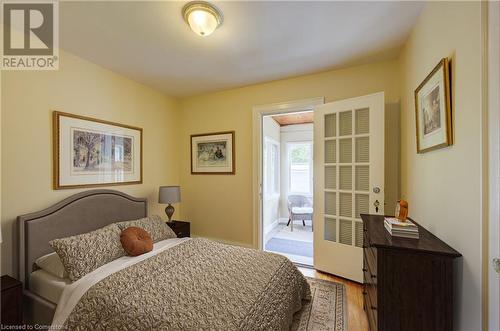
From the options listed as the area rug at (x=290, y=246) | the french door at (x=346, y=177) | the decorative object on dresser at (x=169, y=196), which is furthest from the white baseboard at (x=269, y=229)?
the decorative object on dresser at (x=169, y=196)

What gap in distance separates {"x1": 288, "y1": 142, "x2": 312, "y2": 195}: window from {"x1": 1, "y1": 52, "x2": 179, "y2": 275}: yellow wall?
3.50 metres

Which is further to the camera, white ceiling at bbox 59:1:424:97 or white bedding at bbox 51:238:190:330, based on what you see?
white ceiling at bbox 59:1:424:97

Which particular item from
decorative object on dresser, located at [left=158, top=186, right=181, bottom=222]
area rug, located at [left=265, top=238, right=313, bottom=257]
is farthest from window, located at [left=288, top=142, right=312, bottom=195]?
decorative object on dresser, located at [left=158, top=186, right=181, bottom=222]

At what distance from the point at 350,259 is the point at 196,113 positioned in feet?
10.0

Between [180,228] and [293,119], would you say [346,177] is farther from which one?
[293,119]

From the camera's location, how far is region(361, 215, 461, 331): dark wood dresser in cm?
118

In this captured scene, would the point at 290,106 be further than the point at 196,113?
No

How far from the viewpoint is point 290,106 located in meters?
2.97

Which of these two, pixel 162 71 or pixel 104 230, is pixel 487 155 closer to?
pixel 104 230

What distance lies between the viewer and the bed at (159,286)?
124cm

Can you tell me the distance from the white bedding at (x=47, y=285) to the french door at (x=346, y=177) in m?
2.55

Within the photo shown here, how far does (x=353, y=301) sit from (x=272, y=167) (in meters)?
3.18

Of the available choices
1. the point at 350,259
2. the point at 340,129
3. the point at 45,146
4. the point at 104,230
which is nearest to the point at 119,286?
the point at 104,230

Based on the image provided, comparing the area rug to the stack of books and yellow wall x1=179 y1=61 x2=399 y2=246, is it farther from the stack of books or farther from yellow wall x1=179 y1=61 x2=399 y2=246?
the stack of books
